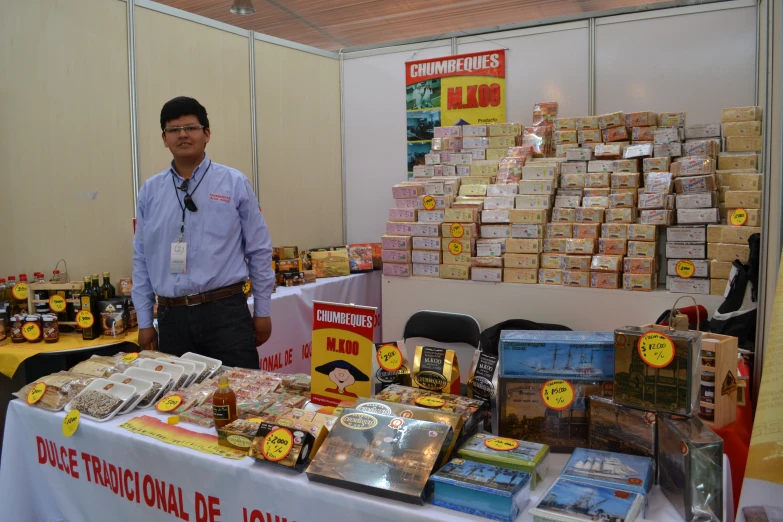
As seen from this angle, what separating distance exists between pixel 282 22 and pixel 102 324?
576cm

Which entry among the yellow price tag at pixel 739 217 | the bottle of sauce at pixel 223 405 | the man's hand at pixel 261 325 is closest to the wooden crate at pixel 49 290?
the man's hand at pixel 261 325

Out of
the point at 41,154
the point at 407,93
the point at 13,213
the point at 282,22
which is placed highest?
the point at 282,22

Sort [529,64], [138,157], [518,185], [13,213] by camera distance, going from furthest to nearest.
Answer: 1. [529,64]
2. [518,185]
3. [138,157]
4. [13,213]

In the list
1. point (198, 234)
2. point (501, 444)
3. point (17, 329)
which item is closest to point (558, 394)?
point (501, 444)

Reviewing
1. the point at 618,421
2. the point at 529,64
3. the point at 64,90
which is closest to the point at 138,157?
the point at 64,90

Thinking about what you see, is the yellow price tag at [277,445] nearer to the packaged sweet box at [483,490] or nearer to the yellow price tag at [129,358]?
the packaged sweet box at [483,490]

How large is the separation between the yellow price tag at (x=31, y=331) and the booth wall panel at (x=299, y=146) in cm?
239

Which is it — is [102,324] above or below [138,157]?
below

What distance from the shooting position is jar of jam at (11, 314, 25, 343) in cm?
321

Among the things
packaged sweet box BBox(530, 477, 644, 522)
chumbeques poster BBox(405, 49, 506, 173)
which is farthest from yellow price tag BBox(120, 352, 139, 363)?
chumbeques poster BBox(405, 49, 506, 173)

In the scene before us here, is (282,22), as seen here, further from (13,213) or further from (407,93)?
(13,213)

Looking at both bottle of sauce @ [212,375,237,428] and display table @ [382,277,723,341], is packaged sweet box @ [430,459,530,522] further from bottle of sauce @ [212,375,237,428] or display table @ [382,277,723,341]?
display table @ [382,277,723,341]

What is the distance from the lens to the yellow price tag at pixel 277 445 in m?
1.55

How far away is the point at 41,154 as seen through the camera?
369cm
